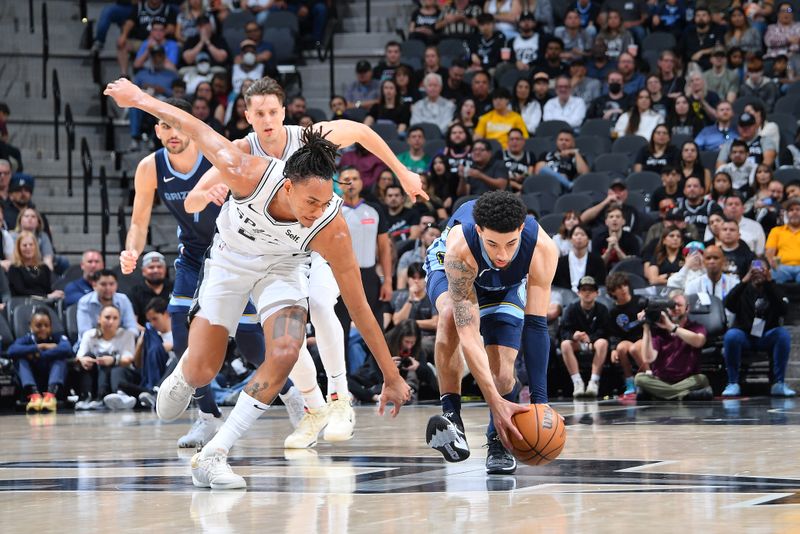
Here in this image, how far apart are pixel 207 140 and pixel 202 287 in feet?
2.45

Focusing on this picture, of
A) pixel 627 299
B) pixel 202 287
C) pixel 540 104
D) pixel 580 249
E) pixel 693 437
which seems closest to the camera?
pixel 202 287

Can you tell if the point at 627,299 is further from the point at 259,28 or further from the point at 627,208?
the point at 259,28

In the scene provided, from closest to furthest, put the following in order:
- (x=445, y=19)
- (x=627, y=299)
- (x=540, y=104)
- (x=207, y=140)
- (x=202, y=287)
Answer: (x=207, y=140)
(x=202, y=287)
(x=627, y=299)
(x=540, y=104)
(x=445, y=19)

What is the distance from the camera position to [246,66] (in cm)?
1670

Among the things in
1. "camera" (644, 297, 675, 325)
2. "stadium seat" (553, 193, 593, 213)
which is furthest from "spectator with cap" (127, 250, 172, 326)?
"camera" (644, 297, 675, 325)

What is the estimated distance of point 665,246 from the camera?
39.2 ft

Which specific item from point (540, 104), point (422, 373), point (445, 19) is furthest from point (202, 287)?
point (445, 19)

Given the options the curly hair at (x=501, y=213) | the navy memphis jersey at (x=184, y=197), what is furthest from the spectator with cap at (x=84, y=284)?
the curly hair at (x=501, y=213)

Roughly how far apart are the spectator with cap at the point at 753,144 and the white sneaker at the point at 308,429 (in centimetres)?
756

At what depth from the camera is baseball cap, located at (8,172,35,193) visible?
47.0 ft

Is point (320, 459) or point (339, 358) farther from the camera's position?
point (339, 358)

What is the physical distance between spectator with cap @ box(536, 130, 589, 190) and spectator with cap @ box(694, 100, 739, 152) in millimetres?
1306

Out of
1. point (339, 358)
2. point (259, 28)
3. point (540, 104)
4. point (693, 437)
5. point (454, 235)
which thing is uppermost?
point (259, 28)

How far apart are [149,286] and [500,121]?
4.76 meters
